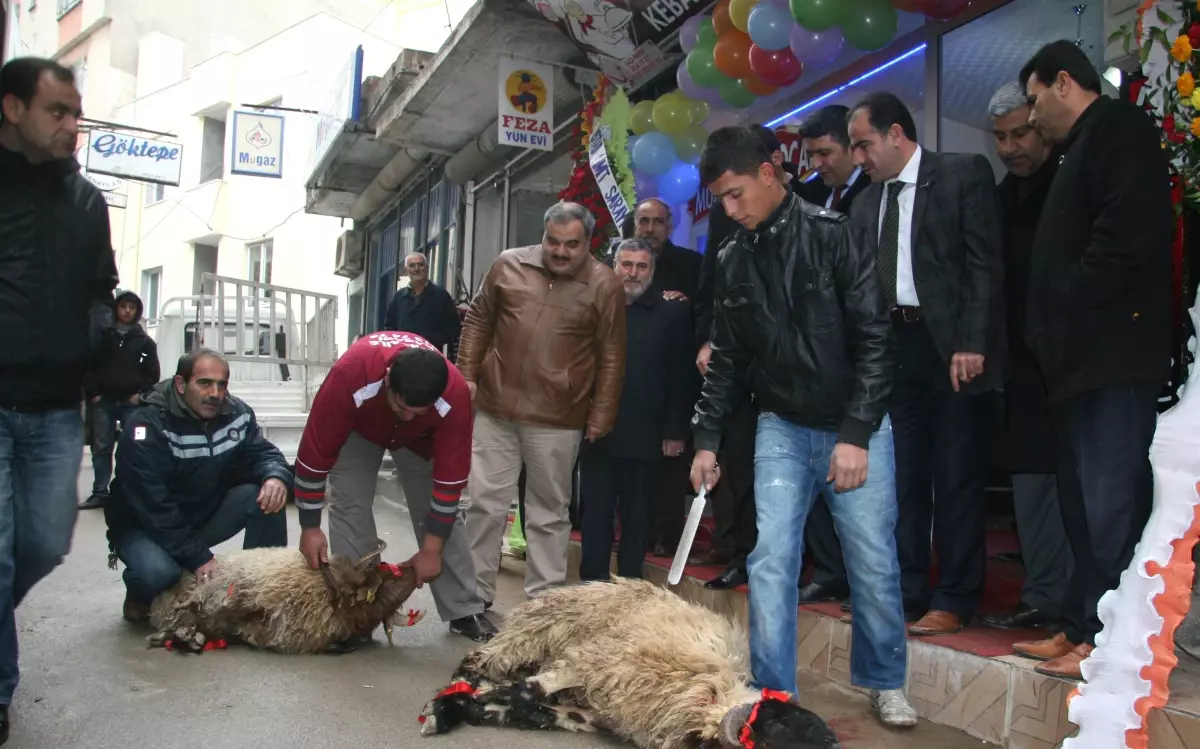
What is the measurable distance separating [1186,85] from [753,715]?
2.34 metres

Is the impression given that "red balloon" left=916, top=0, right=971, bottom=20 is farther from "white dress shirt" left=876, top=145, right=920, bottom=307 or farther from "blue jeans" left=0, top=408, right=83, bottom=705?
"blue jeans" left=0, top=408, right=83, bottom=705

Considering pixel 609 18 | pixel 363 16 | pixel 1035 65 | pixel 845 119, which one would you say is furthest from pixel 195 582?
pixel 363 16

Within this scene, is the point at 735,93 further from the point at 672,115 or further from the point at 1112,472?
the point at 1112,472

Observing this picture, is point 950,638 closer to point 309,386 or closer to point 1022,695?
point 1022,695

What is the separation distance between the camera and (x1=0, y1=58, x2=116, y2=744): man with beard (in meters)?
2.88

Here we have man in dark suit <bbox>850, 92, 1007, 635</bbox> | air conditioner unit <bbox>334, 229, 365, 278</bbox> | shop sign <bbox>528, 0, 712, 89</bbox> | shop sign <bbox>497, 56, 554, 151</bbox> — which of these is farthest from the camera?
air conditioner unit <bbox>334, 229, 365, 278</bbox>

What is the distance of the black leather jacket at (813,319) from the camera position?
3021 mm

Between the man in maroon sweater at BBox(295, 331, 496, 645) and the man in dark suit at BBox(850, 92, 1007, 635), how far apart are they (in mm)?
1679

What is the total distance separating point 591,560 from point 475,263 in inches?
320

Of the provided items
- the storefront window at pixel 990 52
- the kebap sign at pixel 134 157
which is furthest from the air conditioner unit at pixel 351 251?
the storefront window at pixel 990 52

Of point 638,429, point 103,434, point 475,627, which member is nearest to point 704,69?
point 638,429

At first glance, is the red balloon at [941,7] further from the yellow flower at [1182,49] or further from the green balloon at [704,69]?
the yellow flower at [1182,49]

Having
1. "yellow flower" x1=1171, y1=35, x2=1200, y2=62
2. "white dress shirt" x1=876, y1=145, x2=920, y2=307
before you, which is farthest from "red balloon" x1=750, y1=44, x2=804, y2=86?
"yellow flower" x1=1171, y1=35, x2=1200, y2=62

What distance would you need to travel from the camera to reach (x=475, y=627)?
4.28 meters
